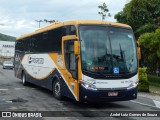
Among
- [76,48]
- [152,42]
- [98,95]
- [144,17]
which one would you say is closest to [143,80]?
[152,42]

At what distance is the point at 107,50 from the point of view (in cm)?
1291

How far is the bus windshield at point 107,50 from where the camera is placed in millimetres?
12641

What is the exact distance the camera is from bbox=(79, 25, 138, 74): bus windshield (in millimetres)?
12641

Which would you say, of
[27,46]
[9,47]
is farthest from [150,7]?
[9,47]

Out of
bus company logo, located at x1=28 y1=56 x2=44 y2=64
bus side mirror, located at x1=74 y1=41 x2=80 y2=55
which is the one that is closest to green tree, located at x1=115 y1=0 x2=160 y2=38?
bus company logo, located at x1=28 y1=56 x2=44 y2=64

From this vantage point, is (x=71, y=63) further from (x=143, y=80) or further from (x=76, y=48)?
(x=143, y=80)

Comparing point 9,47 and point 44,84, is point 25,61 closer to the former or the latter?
point 44,84

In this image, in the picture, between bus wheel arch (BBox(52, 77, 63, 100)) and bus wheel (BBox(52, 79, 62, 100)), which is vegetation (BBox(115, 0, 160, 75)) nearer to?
bus wheel arch (BBox(52, 77, 63, 100))

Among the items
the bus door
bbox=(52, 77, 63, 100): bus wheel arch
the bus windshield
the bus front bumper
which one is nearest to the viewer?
the bus front bumper

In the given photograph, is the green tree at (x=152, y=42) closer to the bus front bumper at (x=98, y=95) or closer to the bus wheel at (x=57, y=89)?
the bus wheel at (x=57, y=89)

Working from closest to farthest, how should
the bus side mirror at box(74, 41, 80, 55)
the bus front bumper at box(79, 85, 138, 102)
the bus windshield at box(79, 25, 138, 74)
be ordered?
the bus side mirror at box(74, 41, 80, 55), the bus front bumper at box(79, 85, 138, 102), the bus windshield at box(79, 25, 138, 74)

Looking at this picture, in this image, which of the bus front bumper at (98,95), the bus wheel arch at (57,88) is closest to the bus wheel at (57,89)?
the bus wheel arch at (57,88)

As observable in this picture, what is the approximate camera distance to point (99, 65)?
12641 millimetres

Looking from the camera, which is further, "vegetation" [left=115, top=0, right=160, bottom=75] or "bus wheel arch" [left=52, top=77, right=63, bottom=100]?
"vegetation" [left=115, top=0, right=160, bottom=75]
